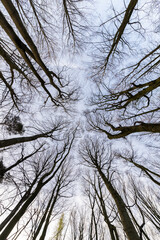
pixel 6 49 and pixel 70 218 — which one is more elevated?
pixel 70 218

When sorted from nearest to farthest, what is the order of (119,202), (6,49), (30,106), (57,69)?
(6,49) → (119,202) → (57,69) → (30,106)

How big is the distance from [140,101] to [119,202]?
4747mm

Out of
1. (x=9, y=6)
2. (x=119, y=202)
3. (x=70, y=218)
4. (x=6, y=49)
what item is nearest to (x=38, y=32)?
(x=9, y=6)

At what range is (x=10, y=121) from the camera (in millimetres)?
6418

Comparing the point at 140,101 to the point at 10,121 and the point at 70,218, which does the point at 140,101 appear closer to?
the point at 10,121

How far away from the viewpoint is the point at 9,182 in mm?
6246

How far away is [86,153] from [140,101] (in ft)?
20.9

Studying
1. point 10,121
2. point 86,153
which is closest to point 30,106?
point 10,121

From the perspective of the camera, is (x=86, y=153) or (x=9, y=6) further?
(x=86, y=153)

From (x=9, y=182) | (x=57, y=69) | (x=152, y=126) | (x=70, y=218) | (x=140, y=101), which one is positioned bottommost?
(x=152, y=126)

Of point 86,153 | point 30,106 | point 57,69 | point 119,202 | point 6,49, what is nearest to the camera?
point 6,49

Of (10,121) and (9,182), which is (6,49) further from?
(9,182)

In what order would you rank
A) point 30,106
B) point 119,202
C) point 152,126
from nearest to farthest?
point 152,126
point 119,202
point 30,106

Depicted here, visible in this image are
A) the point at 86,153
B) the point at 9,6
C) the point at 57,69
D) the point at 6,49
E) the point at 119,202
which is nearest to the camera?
the point at 9,6
